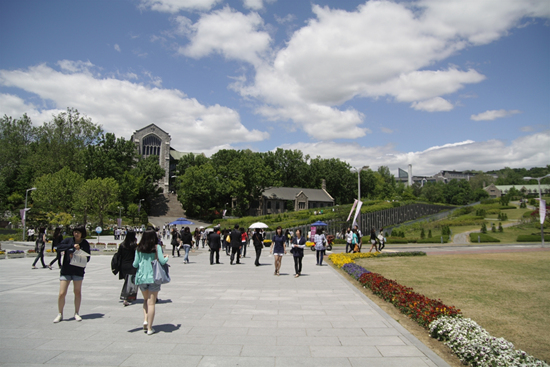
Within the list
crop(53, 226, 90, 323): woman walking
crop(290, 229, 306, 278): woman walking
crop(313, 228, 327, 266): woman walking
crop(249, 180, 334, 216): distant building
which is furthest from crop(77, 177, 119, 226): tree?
crop(53, 226, 90, 323): woman walking

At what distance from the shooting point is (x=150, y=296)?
6402 millimetres

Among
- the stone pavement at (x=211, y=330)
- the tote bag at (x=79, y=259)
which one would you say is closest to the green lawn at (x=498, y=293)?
the stone pavement at (x=211, y=330)

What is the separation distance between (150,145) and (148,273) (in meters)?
88.0

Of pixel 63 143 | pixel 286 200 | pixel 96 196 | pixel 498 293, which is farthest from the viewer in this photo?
pixel 286 200

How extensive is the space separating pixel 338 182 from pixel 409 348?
297 feet

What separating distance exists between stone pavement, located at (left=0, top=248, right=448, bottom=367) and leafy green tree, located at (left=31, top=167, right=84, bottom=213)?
39313 millimetres

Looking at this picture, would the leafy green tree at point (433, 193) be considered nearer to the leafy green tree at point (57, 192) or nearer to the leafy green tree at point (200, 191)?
the leafy green tree at point (200, 191)

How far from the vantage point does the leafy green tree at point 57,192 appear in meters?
45.1

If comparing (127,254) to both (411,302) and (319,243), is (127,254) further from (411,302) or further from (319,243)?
(319,243)

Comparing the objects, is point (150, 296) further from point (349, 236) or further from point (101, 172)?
point (101, 172)

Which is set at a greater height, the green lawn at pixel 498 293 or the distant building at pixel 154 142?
the distant building at pixel 154 142

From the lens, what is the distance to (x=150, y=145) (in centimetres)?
8906

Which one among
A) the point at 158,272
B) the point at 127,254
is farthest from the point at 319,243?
the point at 158,272

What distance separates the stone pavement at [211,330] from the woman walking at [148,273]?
34 cm
